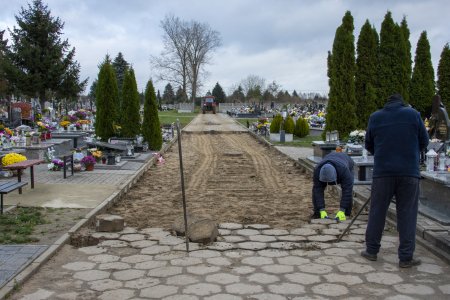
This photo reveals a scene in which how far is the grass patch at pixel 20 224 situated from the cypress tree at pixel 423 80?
15.1m

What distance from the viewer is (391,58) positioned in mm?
15148

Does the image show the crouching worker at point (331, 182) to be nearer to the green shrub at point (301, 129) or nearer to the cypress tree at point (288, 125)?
the cypress tree at point (288, 125)

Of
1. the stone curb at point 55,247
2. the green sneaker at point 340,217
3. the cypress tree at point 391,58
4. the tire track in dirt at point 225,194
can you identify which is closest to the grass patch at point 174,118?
the tire track in dirt at point 225,194

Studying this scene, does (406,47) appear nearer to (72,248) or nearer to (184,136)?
(72,248)

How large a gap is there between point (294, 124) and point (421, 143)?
21770mm

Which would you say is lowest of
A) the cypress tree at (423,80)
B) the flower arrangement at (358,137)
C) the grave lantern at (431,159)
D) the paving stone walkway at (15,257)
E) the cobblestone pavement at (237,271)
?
the cobblestone pavement at (237,271)

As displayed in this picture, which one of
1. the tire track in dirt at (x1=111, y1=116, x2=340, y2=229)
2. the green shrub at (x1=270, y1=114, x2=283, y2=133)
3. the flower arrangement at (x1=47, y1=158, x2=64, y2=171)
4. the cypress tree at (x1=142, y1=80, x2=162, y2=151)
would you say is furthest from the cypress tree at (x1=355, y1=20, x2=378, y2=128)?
the green shrub at (x1=270, y1=114, x2=283, y2=133)

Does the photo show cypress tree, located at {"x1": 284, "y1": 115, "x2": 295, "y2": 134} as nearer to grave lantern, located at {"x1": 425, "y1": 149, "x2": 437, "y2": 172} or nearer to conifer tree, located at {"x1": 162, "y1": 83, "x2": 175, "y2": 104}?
grave lantern, located at {"x1": 425, "y1": 149, "x2": 437, "y2": 172}

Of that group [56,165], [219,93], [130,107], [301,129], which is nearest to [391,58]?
[130,107]

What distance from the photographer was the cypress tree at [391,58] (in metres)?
15.1

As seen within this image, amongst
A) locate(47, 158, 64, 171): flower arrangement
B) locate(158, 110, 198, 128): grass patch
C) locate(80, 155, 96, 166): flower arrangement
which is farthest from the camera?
locate(158, 110, 198, 128): grass patch

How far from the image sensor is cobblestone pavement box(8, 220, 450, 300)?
14.6ft

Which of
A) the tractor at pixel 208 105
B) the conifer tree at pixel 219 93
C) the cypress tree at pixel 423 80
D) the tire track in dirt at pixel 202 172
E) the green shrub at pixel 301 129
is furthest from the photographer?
the conifer tree at pixel 219 93

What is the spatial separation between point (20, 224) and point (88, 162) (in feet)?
19.1
